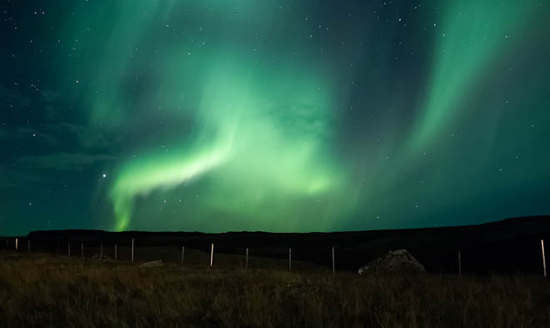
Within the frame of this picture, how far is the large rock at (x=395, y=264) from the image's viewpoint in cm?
2945

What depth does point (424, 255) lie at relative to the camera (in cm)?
5484

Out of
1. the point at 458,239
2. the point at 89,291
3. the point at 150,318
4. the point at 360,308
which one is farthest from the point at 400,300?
the point at 458,239

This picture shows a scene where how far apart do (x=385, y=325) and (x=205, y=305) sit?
327 centimetres

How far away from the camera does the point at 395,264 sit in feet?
98.3

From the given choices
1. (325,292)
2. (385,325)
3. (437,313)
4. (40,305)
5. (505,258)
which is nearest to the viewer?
(385,325)

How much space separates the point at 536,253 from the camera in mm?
47938

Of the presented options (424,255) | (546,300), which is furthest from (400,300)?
(424,255)

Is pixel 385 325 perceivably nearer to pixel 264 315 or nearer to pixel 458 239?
pixel 264 315

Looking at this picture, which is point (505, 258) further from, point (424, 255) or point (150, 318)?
point (150, 318)

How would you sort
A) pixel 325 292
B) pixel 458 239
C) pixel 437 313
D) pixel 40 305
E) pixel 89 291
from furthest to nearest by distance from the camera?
pixel 458 239, pixel 89 291, pixel 325 292, pixel 40 305, pixel 437 313

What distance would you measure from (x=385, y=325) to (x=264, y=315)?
180cm

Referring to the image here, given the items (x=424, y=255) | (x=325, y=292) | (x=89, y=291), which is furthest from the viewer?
(x=424, y=255)

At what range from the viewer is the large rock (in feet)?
96.6

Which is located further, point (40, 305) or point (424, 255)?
point (424, 255)
